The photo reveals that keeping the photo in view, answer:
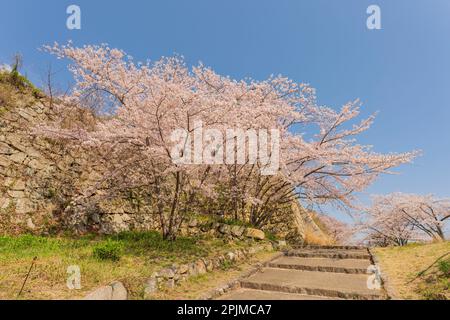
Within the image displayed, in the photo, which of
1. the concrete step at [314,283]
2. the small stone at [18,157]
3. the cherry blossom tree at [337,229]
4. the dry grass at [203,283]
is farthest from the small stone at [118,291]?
the cherry blossom tree at [337,229]

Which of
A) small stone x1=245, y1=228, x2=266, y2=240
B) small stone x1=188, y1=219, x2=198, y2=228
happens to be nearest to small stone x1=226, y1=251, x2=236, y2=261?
small stone x1=245, y1=228, x2=266, y2=240

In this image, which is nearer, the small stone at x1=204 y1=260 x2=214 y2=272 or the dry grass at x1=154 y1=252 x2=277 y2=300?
the dry grass at x1=154 y1=252 x2=277 y2=300

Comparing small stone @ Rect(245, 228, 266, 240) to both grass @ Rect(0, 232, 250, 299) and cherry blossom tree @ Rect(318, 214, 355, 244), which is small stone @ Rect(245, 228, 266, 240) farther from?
cherry blossom tree @ Rect(318, 214, 355, 244)

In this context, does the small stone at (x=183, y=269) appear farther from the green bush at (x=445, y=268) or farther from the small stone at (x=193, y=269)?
the green bush at (x=445, y=268)

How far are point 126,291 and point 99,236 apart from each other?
6126 millimetres

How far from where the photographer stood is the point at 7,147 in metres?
11.9

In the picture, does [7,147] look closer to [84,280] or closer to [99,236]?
[99,236]

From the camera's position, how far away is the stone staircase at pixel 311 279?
267 inches

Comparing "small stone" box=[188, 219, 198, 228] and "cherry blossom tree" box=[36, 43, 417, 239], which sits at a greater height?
"cherry blossom tree" box=[36, 43, 417, 239]

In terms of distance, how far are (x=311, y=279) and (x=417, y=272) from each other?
285cm

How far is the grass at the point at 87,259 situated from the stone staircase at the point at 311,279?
1.85 m

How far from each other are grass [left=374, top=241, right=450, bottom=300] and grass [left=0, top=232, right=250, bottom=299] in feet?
16.5

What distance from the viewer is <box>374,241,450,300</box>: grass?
6.38m
